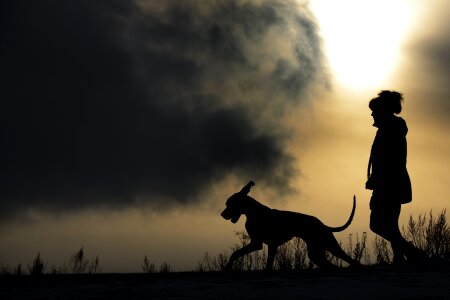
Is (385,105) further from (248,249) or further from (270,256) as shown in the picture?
(248,249)

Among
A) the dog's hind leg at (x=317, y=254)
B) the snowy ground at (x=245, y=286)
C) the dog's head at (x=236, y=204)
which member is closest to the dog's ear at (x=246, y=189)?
the dog's head at (x=236, y=204)

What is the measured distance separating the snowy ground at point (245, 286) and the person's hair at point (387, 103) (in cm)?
242

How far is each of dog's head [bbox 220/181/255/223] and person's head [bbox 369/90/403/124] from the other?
1.93 metres

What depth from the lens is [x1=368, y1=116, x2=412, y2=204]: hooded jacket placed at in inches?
314

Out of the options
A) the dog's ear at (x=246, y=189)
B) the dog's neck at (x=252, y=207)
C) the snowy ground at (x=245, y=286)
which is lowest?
the snowy ground at (x=245, y=286)

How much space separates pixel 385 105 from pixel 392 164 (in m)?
0.77

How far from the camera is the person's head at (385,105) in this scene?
8.04 meters

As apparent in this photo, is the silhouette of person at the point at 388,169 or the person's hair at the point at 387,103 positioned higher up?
the person's hair at the point at 387,103

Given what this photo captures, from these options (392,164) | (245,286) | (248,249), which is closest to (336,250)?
(248,249)

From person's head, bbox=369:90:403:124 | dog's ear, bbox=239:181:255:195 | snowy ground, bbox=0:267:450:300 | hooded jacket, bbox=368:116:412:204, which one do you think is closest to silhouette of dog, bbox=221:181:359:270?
dog's ear, bbox=239:181:255:195

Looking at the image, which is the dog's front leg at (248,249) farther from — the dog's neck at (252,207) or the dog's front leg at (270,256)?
the dog's neck at (252,207)

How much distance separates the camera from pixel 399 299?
173 inches

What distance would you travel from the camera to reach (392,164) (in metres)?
8.04

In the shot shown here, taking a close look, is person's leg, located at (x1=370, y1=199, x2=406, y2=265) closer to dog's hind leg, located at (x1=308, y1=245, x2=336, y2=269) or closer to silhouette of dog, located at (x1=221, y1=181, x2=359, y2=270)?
silhouette of dog, located at (x1=221, y1=181, x2=359, y2=270)
